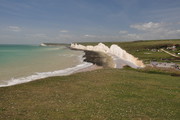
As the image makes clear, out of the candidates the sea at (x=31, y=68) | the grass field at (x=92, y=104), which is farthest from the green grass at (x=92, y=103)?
the sea at (x=31, y=68)

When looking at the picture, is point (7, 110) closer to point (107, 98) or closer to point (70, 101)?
point (70, 101)

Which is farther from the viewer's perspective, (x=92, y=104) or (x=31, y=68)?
(x=31, y=68)

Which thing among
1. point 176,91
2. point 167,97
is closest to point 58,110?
point 167,97

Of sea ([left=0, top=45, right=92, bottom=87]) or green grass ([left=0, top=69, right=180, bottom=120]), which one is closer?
green grass ([left=0, top=69, right=180, bottom=120])

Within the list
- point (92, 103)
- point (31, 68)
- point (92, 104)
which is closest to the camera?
point (92, 104)

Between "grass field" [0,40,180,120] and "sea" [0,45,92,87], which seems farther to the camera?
"sea" [0,45,92,87]

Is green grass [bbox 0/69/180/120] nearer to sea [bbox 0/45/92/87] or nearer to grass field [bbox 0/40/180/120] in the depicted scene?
grass field [bbox 0/40/180/120]

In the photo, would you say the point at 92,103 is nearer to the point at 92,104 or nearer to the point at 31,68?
the point at 92,104

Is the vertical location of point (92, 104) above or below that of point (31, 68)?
above

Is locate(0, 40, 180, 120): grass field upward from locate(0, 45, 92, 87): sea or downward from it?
upward

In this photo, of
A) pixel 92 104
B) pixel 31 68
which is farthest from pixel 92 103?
pixel 31 68

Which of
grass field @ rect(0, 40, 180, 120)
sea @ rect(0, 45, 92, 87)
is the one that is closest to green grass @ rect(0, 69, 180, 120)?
grass field @ rect(0, 40, 180, 120)

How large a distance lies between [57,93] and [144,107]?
35.7ft

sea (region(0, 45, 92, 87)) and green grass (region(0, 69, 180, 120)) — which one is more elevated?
green grass (region(0, 69, 180, 120))
